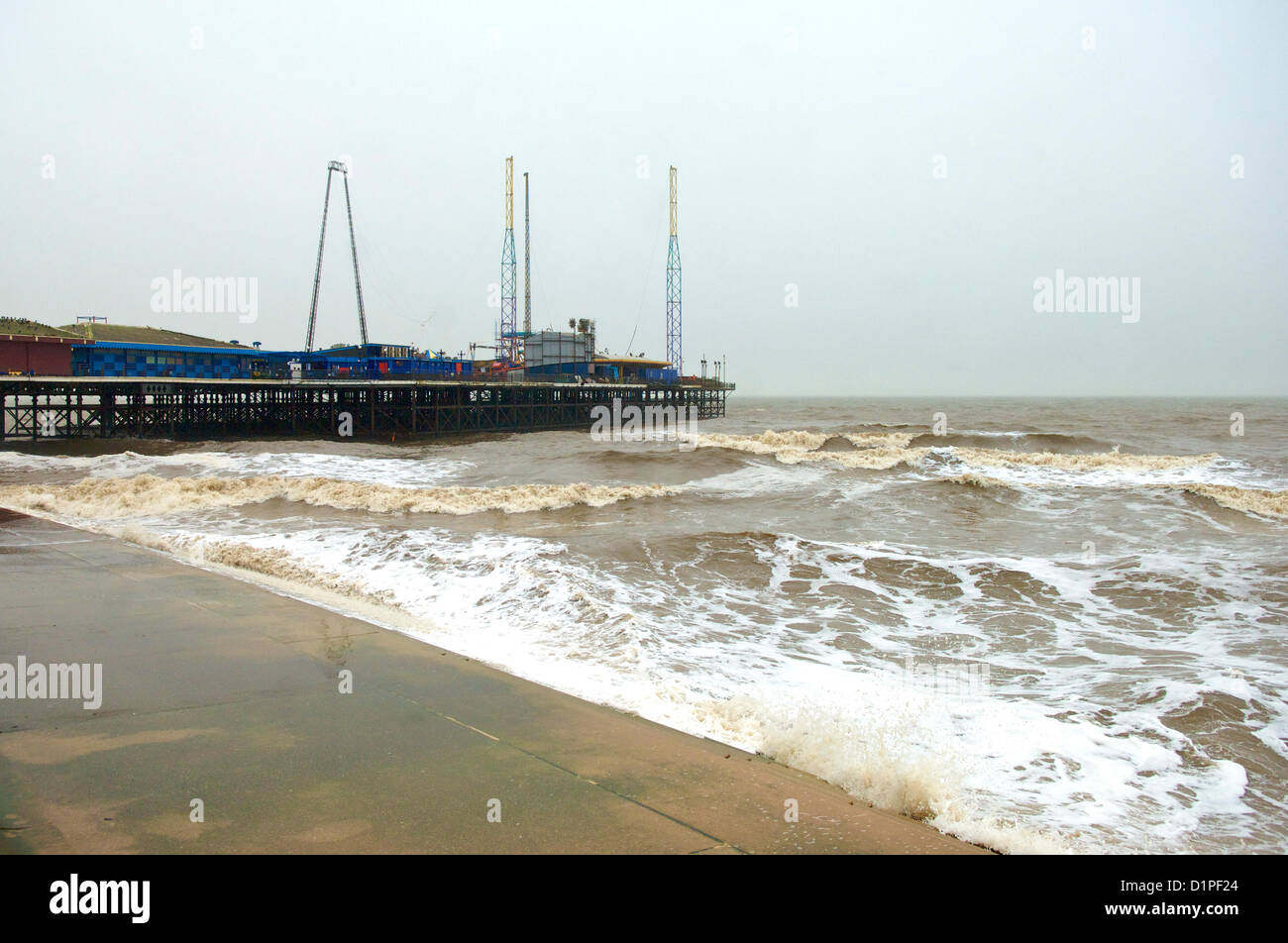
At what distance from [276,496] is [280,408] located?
35486 mm

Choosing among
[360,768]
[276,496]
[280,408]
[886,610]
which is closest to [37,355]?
[280,408]

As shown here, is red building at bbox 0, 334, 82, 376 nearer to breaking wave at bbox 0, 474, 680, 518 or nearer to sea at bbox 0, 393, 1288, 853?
sea at bbox 0, 393, 1288, 853

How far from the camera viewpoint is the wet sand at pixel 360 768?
3906 millimetres

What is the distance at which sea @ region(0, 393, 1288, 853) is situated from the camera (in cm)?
539

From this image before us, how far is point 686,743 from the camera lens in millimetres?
5309

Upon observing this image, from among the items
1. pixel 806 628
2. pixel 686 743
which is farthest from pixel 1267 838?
pixel 806 628

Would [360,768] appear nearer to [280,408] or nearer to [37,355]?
[37,355]

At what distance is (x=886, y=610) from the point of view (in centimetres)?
1051

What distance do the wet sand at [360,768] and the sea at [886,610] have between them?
577mm

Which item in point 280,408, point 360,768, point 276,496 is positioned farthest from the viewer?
point 280,408

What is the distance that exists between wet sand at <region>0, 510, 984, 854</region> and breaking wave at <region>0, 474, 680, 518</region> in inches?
421
